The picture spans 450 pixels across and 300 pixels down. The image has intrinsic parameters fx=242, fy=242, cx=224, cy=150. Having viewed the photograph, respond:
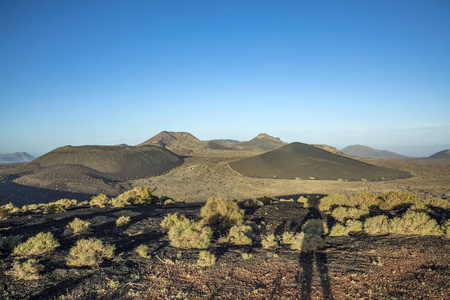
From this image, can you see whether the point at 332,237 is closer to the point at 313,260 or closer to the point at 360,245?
the point at 360,245

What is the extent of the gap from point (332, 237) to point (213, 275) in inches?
178

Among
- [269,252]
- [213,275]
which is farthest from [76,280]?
[269,252]

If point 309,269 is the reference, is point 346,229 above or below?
above

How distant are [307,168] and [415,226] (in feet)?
116

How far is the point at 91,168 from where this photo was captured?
45.6 meters

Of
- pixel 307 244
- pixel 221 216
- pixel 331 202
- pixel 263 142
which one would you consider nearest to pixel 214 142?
pixel 263 142

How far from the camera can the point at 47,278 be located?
495cm

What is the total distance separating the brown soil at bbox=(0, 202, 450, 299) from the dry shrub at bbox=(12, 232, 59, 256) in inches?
8.7

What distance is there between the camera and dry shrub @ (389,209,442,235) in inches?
281

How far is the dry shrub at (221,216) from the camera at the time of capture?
31.7 ft

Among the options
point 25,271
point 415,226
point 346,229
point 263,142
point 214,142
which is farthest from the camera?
point 263,142

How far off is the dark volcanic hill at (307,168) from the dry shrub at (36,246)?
34597 millimetres

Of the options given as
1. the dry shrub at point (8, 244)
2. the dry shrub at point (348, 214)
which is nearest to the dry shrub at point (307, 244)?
the dry shrub at point (348, 214)

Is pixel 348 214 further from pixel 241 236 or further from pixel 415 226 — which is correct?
pixel 241 236
